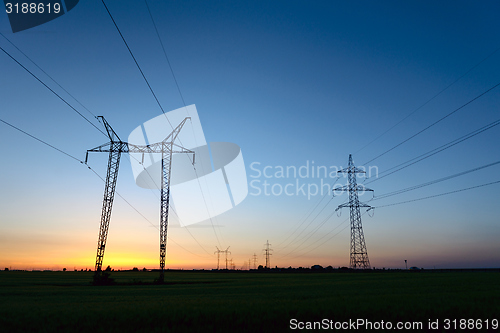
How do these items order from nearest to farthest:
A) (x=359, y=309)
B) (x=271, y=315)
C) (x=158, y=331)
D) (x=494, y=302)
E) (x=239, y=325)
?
(x=158, y=331) < (x=239, y=325) < (x=271, y=315) < (x=359, y=309) < (x=494, y=302)

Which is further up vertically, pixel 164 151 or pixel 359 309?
pixel 164 151

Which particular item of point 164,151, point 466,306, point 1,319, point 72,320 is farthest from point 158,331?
point 164,151

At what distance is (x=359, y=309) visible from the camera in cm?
2116

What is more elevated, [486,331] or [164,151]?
[164,151]

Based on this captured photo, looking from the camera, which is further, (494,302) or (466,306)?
(494,302)

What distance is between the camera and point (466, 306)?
866 inches

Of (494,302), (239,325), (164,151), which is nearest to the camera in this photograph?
(239,325)

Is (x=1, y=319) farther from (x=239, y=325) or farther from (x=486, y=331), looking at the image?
(x=486, y=331)

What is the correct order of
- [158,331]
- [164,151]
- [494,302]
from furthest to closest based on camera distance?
[164,151], [494,302], [158,331]

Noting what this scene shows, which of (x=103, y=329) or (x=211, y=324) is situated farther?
(x=211, y=324)

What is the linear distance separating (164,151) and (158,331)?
166 ft

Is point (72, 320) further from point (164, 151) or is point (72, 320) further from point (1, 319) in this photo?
point (164, 151)

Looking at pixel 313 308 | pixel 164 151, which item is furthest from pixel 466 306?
pixel 164 151

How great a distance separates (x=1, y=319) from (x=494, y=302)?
32.4 metres
